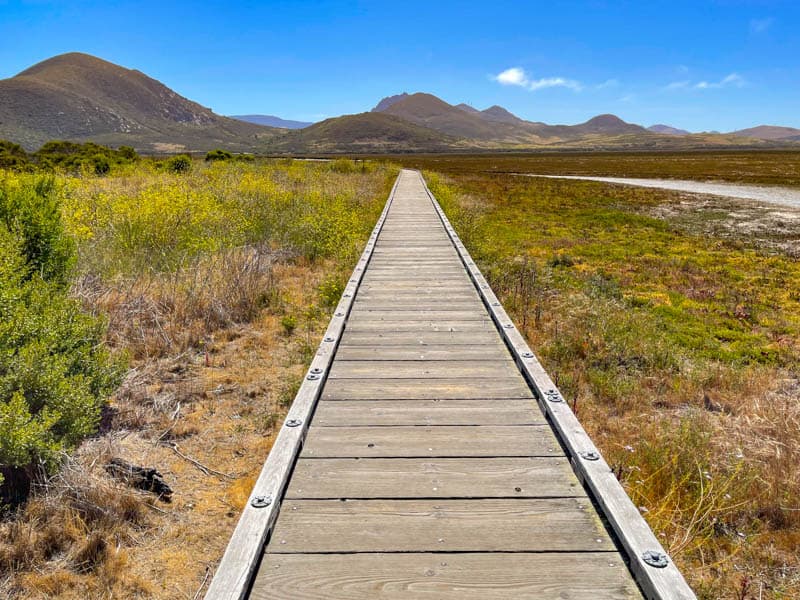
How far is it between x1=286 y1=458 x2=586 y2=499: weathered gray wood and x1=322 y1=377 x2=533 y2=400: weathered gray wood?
816 millimetres

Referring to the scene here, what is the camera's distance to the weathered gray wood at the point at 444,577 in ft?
6.41

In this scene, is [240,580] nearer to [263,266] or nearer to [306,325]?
[306,325]

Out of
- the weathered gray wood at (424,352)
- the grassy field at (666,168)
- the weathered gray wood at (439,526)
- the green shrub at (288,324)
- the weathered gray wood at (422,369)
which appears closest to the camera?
the weathered gray wood at (439,526)

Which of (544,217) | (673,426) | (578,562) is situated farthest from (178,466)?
(544,217)

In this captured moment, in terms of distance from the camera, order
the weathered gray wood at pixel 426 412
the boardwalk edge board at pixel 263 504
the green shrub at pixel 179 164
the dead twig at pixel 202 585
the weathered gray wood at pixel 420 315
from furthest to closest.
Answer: the green shrub at pixel 179 164 < the weathered gray wood at pixel 420 315 < the weathered gray wood at pixel 426 412 < the dead twig at pixel 202 585 < the boardwalk edge board at pixel 263 504

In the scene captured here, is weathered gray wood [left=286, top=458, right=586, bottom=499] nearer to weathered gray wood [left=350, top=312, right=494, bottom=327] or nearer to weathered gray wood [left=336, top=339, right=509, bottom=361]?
weathered gray wood [left=336, top=339, right=509, bottom=361]

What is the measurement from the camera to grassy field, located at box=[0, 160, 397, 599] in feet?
8.93

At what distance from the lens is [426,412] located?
341cm

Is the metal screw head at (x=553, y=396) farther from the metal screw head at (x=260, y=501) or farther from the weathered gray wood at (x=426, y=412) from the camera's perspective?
the metal screw head at (x=260, y=501)

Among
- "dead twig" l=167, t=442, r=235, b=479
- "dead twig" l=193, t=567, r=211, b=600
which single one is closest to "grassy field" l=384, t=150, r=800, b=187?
"dead twig" l=167, t=442, r=235, b=479

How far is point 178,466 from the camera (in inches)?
146

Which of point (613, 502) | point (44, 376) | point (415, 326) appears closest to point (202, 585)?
point (44, 376)

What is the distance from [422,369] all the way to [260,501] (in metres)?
2.01

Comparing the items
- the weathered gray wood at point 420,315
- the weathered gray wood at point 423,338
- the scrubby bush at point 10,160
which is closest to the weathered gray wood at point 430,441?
the weathered gray wood at point 423,338
